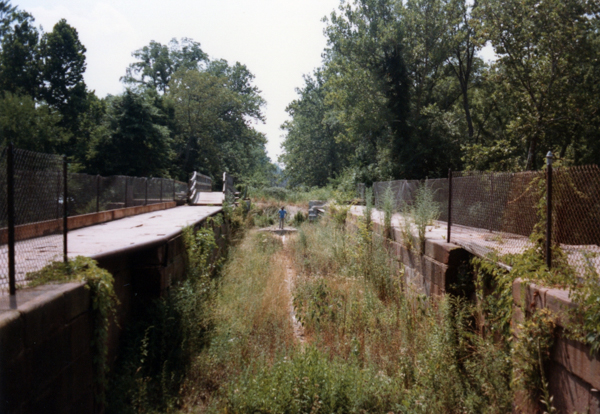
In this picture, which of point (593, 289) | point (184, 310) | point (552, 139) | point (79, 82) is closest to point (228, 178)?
point (184, 310)

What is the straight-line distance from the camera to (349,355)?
238 inches

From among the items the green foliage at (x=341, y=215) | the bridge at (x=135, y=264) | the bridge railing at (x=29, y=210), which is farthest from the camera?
the green foliage at (x=341, y=215)

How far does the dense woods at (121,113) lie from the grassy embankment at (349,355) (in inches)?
774

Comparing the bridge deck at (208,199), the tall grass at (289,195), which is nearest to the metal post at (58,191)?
the bridge deck at (208,199)

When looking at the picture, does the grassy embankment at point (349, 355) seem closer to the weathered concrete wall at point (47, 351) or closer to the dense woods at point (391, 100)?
the weathered concrete wall at point (47, 351)

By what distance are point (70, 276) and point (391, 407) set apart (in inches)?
138

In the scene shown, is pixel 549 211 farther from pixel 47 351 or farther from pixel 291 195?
pixel 291 195

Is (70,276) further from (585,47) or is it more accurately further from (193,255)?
(585,47)

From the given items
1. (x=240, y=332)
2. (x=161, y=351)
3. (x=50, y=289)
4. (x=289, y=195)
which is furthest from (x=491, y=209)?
(x=289, y=195)

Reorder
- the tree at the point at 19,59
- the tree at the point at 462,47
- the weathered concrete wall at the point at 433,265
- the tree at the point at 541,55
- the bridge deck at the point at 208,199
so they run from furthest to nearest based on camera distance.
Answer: the tree at the point at 19,59 → the tree at the point at 462,47 → the bridge deck at the point at 208,199 → the tree at the point at 541,55 → the weathered concrete wall at the point at 433,265

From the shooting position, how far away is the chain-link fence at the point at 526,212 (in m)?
3.73

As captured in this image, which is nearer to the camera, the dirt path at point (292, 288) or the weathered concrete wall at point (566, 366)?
the weathered concrete wall at point (566, 366)

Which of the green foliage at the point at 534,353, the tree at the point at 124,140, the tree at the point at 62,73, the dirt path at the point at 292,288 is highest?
the tree at the point at 62,73

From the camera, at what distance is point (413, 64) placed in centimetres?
2694
